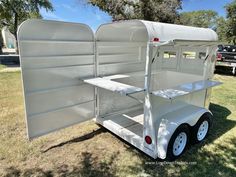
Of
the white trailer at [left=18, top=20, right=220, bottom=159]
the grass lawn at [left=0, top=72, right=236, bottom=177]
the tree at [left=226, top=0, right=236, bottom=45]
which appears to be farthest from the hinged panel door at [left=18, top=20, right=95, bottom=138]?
the tree at [left=226, top=0, right=236, bottom=45]

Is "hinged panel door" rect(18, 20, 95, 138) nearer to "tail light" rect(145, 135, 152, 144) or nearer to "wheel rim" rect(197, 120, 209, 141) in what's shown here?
"tail light" rect(145, 135, 152, 144)

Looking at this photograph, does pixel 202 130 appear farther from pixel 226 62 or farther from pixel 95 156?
pixel 226 62

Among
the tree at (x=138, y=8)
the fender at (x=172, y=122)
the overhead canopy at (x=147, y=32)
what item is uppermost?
the tree at (x=138, y=8)

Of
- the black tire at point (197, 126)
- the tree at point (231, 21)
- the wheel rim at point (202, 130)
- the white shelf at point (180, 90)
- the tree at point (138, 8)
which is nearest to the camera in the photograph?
the white shelf at point (180, 90)

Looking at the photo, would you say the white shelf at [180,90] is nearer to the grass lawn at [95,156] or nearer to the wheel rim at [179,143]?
the wheel rim at [179,143]

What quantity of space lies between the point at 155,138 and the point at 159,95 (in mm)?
751

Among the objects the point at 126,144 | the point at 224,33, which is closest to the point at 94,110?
the point at 126,144

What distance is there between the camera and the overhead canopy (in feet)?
9.77

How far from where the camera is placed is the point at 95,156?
3.34 metres

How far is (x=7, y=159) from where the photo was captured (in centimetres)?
318

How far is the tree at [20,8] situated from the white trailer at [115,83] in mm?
18253

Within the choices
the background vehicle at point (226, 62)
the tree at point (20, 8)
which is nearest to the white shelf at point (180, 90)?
the background vehicle at point (226, 62)

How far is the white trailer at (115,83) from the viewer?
119 inches

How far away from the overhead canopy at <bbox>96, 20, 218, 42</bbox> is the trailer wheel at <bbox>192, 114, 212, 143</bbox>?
1.71 metres
